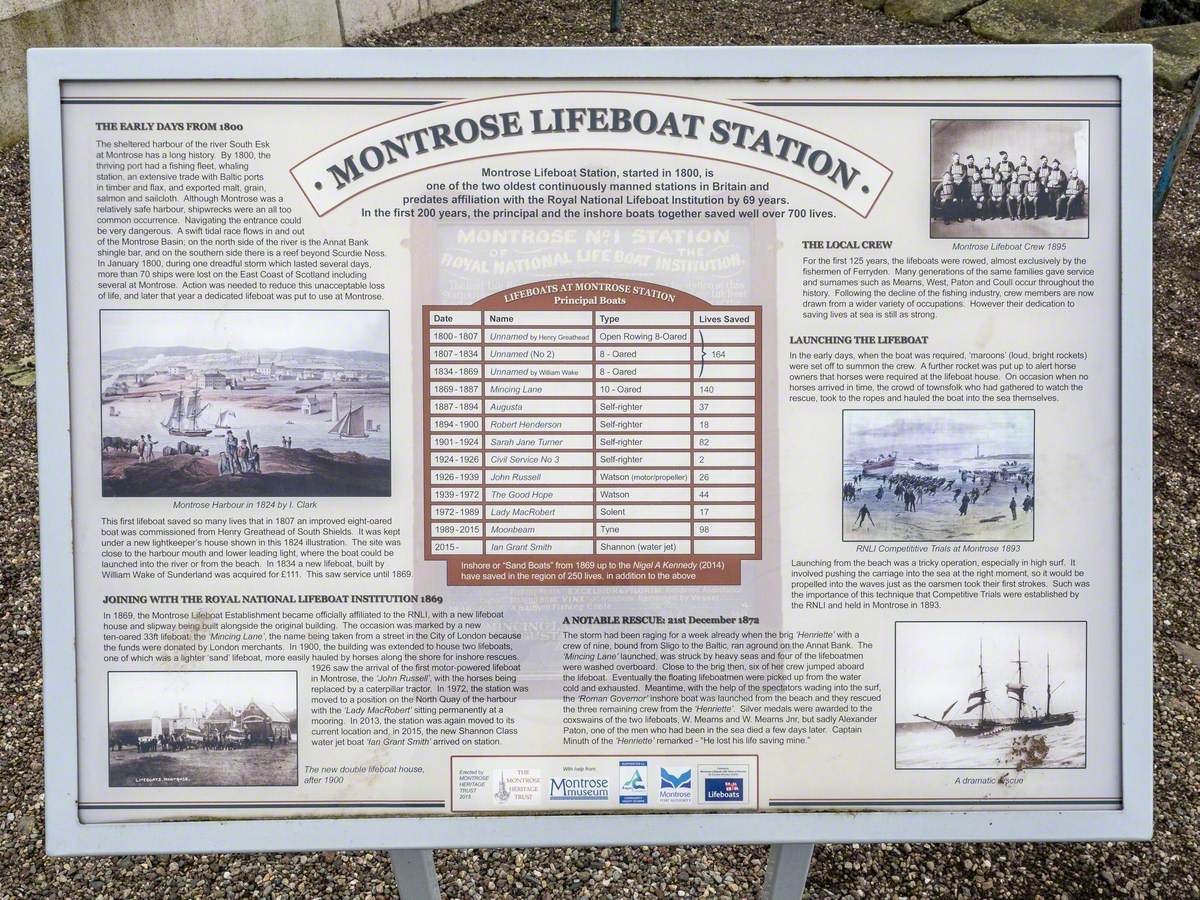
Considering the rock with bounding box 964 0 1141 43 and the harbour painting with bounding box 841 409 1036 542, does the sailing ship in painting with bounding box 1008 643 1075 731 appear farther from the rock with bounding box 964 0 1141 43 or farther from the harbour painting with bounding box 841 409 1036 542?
the rock with bounding box 964 0 1141 43

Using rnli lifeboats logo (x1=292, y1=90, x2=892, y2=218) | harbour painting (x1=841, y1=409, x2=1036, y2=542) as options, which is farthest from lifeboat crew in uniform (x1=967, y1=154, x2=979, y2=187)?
harbour painting (x1=841, y1=409, x2=1036, y2=542)

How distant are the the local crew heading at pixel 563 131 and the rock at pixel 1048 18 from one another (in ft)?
22.9

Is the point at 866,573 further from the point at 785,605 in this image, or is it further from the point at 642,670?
the point at 642,670

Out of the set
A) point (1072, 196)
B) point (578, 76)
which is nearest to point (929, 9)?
point (1072, 196)

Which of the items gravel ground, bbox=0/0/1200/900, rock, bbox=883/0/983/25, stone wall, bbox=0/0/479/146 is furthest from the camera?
rock, bbox=883/0/983/25

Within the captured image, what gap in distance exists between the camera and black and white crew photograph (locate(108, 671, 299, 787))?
1.96 m

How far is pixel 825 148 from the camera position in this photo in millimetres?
1945

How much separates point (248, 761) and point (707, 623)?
35.4 inches

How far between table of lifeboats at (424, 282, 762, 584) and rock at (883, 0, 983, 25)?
751cm

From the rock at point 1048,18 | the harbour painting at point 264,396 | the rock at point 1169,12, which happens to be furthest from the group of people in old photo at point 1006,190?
the rock at point 1169,12

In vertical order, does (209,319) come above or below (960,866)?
above

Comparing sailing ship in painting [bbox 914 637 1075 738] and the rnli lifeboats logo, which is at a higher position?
the rnli lifeboats logo

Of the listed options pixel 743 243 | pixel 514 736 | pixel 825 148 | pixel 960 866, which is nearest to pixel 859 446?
pixel 743 243

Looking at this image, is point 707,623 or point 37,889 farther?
point 37,889
